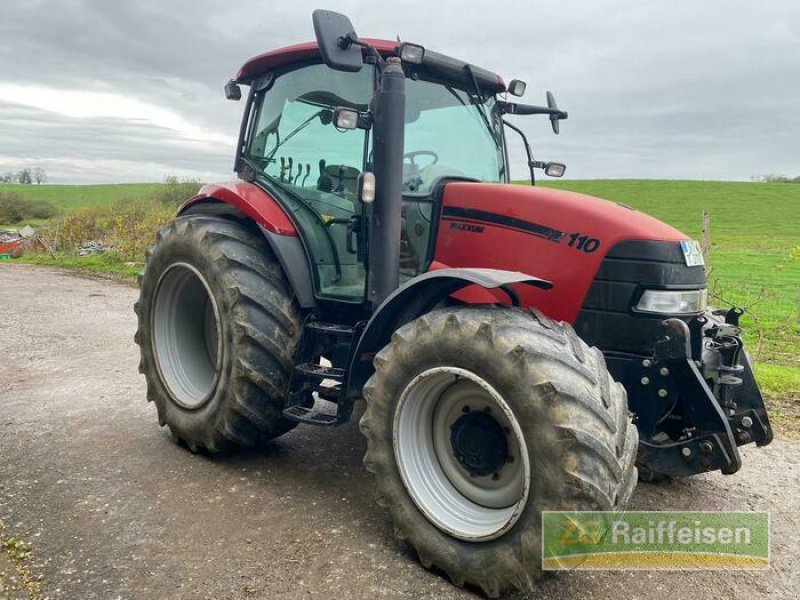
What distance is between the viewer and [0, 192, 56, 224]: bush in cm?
3738

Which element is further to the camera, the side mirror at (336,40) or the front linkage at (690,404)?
the side mirror at (336,40)

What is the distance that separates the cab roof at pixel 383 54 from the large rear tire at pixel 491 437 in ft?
5.67

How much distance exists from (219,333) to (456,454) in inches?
66.7

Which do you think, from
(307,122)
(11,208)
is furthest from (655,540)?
(11,208)

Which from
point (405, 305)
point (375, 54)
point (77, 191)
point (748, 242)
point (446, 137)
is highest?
point (375, 54)

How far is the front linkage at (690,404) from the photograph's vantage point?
3.02 metres

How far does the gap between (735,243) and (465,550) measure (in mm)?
31514

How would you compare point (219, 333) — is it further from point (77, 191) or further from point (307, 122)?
point (77, 191)

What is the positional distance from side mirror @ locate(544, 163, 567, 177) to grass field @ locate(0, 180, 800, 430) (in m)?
2.83

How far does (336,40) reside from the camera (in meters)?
3.27

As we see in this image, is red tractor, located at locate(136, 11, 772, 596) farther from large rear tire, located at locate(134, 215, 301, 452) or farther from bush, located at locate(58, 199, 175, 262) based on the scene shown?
bush, located at locate(58, 199, 175, 262)

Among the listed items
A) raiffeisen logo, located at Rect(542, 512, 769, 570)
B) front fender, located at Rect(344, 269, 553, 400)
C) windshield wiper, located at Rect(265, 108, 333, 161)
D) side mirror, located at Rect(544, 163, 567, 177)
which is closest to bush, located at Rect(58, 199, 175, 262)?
windshield wiper, located at Rect(265, 108, 333, 161)

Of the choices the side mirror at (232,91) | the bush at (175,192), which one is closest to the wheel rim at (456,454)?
the side mirror at (232,91)

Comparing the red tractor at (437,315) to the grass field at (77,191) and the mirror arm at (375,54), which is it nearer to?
the mirror arm at (375,54)
